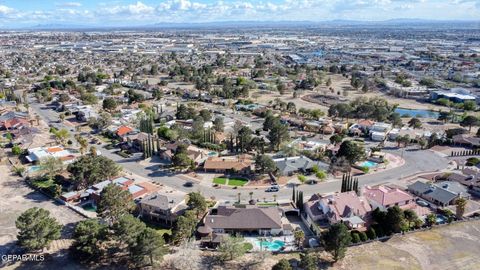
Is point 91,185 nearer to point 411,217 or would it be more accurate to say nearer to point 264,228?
point 264,228

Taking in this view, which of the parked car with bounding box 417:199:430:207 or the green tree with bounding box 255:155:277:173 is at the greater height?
the green tree with bounding box 255:155:277:173

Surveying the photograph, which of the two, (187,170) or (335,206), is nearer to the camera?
(335,206)

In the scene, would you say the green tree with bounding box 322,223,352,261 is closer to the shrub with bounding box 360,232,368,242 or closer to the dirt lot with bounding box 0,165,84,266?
the shrub with bounding box 360,232,368,242

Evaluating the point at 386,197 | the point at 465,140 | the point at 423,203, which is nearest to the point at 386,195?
the point at 386,197

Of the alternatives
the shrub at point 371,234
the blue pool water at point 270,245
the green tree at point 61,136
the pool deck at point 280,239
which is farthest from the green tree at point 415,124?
the green tree at point 61,136

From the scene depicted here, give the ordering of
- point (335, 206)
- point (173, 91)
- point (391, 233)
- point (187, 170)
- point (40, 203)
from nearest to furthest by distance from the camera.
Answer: point (391, 233) < point (335, 206) < point (40, 203) < point (187, 170) < point (173, 91)

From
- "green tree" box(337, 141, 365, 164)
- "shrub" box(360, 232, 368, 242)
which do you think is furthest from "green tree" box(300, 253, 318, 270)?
"green tree" box(337, 141, 365, 164)

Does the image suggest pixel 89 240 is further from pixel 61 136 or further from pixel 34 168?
pixel 61 136

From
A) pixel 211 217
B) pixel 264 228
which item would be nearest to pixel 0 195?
pixel 211 217
